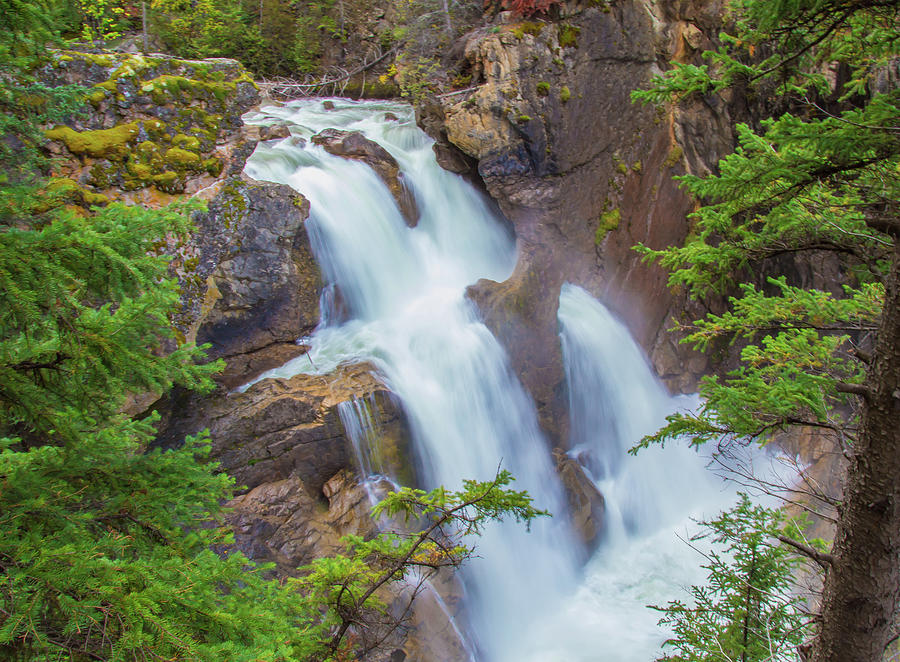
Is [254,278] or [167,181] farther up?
[167,181]

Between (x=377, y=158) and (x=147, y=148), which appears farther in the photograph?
(x=377, y=158)

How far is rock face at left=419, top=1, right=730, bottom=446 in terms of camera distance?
36.0 ft

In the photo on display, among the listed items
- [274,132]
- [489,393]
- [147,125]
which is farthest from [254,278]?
[489,393]

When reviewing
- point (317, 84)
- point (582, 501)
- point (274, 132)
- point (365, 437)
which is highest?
point (317, 84)

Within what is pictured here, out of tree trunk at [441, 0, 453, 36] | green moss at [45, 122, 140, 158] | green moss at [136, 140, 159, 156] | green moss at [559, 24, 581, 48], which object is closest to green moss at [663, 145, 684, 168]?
green moss at [559, 24, 581, 48]

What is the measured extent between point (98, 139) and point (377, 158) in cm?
530

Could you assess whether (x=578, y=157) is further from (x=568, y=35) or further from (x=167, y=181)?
(x=167, y=181)

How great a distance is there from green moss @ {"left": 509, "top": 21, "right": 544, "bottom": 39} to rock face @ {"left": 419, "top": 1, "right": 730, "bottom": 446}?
0.11 feet

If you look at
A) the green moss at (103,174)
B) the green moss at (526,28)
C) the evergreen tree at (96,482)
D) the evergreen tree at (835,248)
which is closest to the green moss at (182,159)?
the green moss at (103,174)

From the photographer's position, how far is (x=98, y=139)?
7.20 metres

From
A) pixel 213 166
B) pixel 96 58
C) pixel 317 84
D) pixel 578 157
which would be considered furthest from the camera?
pixel 317 84

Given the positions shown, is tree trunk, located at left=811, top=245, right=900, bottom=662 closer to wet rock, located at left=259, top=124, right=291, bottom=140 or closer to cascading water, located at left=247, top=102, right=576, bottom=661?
cascading water, located at left=247, top=102, right=576, bottom=661

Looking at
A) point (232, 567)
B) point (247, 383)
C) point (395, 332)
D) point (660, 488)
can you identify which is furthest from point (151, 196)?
point (660, 488)

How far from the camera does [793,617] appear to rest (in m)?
4.08
